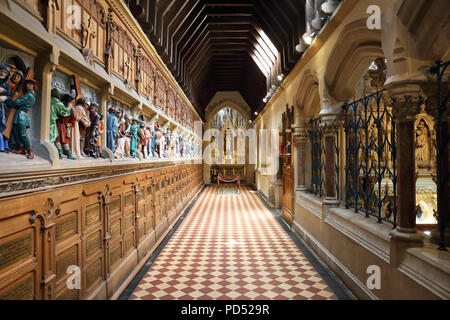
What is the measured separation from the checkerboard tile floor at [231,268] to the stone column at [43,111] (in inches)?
86.6

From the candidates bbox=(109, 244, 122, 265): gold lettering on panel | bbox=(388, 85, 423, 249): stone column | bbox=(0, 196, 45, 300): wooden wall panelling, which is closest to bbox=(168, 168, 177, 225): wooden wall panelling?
bbox=(109, 244, 122, 265): gold lettering on panel

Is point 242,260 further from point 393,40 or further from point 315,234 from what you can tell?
point 393,40

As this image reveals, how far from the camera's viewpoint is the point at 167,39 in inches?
264

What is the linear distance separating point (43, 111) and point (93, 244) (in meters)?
1.55

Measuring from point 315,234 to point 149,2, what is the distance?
537 cm

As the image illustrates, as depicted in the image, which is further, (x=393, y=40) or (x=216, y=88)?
(x=216, y=88)

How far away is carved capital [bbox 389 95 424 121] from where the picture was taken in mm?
2686

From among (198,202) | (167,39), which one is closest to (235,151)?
(198,202)

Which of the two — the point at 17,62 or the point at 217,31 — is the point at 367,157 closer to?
the point at 17,62

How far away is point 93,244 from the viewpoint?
302cm

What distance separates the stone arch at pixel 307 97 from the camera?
6.13 metres

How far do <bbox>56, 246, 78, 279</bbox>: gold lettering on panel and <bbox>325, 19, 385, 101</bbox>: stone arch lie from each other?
4166 millimetres

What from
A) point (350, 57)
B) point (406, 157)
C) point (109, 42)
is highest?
point (350, 57)

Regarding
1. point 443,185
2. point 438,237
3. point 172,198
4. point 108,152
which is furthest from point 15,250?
point 172,198
